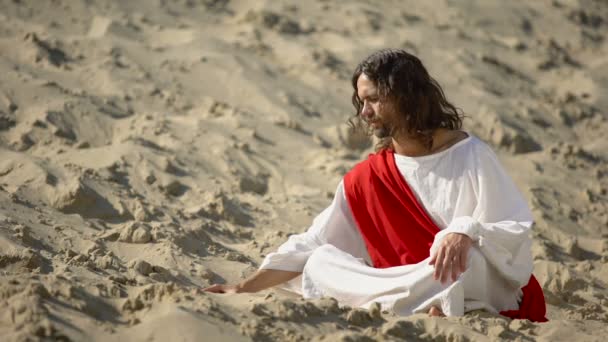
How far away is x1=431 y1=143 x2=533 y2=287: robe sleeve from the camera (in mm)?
3123

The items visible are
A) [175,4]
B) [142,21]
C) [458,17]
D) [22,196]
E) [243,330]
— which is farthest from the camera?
[458,17]

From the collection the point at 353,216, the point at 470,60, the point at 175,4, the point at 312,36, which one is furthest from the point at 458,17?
the point at 353,216

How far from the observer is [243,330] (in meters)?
2.61

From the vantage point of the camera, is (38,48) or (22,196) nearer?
(22,196)

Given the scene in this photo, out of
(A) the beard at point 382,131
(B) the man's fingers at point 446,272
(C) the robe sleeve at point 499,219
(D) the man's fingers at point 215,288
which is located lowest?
(D) the man's fingers at point 215,288

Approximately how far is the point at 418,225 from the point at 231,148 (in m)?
2.12

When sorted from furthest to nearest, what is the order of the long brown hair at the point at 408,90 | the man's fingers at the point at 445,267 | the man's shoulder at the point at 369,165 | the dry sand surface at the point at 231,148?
1. the man's shoulder at the point at 369,165
2. the long brown hair at the point at 408,90
3. the man's fingers at the point at 445,267
4. the dry sand surface at the point at 231,148

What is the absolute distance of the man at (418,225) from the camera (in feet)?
10.2

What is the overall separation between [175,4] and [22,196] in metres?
3.77

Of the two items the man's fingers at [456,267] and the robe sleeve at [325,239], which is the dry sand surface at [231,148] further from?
the robe sleeve at [325,239]

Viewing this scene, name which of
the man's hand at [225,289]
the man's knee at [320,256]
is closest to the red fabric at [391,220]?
the man's knee at [320,256]

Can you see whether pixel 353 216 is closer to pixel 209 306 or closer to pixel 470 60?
pixel 209 306

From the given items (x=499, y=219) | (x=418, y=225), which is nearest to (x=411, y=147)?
(x=418, y=225)

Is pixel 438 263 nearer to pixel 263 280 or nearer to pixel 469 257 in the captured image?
pixel 469 257
